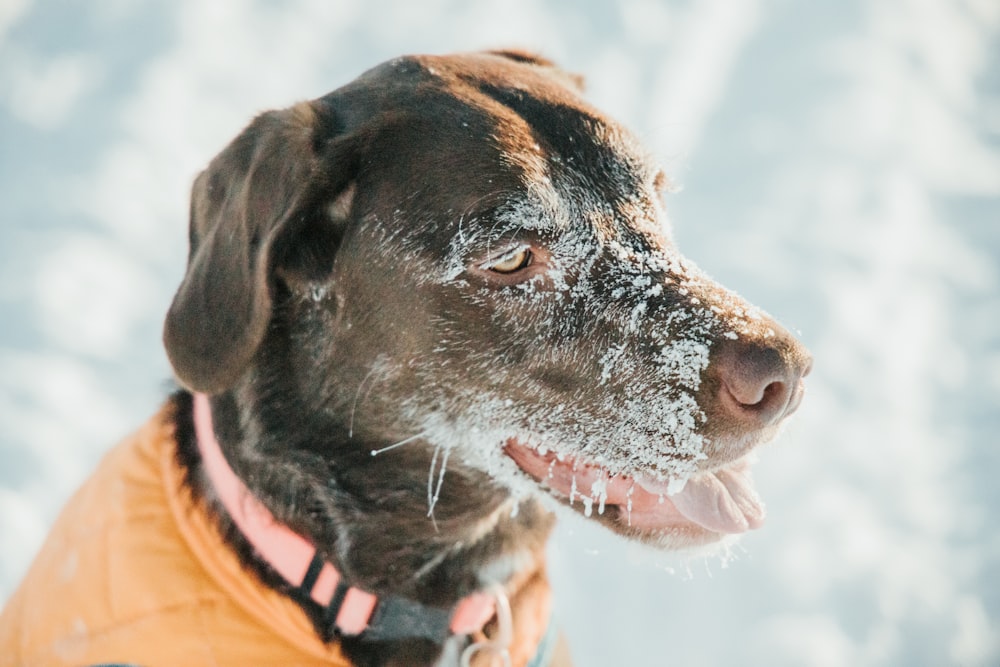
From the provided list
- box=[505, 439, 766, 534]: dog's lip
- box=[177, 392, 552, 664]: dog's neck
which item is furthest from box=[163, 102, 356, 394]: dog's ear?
box=[505, 439, 766, 534]: dog's lip

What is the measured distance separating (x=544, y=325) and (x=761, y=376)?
22.5 inches

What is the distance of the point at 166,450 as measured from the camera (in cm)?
297

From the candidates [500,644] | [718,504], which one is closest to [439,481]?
[500,644]

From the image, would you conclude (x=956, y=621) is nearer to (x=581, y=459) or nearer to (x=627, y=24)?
(x=581, y=459)

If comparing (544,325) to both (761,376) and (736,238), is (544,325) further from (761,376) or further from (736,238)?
(736,238)

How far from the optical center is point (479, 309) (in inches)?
93.8

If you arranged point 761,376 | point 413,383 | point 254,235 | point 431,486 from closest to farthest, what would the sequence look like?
1. point 761,376
2. point 254,235
3. point 413,383
4. point 431,486

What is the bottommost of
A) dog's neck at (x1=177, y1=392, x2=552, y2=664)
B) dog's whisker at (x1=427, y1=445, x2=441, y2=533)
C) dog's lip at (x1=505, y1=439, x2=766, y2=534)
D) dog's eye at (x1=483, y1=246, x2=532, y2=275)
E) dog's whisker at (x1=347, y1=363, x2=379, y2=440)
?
dog's neck at (x1=177, y1=392, x2=552, y2=664)

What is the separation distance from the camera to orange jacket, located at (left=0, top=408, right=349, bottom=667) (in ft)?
8.32

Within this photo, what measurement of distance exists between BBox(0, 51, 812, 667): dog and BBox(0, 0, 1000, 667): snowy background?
186 centimetres

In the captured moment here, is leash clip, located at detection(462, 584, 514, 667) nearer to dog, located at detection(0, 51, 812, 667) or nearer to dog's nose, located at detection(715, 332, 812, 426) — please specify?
dog, located at detection(0, 51, 812, 667)

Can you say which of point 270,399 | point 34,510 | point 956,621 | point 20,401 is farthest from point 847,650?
point 20,401

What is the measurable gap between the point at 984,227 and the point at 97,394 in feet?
20.8

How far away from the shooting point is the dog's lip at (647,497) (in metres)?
2.49
